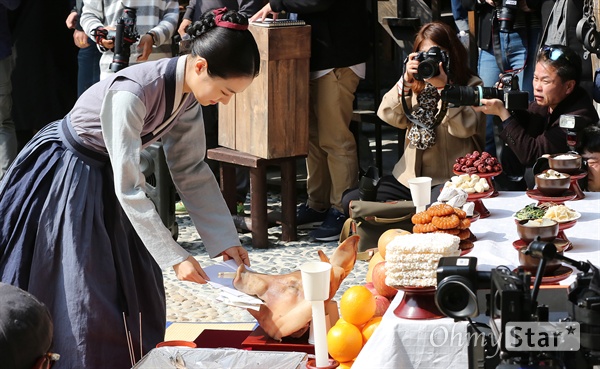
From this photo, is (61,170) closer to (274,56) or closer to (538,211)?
(538,211)

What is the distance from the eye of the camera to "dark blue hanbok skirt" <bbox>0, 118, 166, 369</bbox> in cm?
298

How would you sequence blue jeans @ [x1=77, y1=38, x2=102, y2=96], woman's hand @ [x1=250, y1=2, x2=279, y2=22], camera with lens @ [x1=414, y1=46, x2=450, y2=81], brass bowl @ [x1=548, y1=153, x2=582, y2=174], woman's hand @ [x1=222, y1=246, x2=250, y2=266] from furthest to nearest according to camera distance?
1. blue jeans @ [x1=77, y1=38, x2=102, y2=96]
2. woman's hand @ [x1=250, y1=2, x2=279, y2=22]
3. camera with lens @ [x1=414, y1=46, x2=450, y2=81]
4. brass bowl @ [x1=548, y1=153, x2=582, y2=174]
5. woman's hand @ [x1=222, y1=246, x2=250, y2=266]

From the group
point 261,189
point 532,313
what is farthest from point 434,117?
point 532,313

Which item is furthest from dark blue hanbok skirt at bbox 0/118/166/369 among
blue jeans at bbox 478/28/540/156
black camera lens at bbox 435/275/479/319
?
blue jeans at bbox 478/28/540/156

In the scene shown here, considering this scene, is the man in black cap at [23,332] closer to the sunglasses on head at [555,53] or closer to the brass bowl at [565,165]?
the brass bowl at [565,165]

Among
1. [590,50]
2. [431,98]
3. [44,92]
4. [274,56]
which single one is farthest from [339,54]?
[44,92]

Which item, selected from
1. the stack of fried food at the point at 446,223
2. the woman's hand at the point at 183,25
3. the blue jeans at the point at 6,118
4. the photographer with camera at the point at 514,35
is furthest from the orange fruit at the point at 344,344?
the blue jeans at the point at 6,118

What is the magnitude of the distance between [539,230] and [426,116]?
6.50 ft

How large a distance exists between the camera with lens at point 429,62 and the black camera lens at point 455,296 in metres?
2.37

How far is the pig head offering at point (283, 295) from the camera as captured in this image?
9.50 feet

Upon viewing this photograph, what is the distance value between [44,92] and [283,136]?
2.34 metres

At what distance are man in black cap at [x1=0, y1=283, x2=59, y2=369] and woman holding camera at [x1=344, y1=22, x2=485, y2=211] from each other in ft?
9.69

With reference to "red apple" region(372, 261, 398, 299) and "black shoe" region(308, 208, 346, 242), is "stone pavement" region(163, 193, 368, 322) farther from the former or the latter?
"red apple" region(372, 261, 398, 299)

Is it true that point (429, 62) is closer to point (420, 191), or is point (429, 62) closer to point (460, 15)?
point (420, 191)
